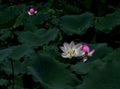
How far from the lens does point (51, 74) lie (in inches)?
61.6

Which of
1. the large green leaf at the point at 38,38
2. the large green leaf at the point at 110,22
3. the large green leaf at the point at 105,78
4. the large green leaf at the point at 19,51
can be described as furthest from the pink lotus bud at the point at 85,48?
the large green leaf at the point at 105,78

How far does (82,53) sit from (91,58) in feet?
0.22

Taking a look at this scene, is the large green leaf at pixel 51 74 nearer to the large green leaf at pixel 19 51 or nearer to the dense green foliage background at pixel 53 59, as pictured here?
the dense green foliage background at pixel 53 59

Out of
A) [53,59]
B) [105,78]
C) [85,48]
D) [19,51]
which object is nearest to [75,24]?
[85,48]

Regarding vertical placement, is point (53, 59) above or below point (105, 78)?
above

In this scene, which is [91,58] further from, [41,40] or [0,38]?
[0,38]

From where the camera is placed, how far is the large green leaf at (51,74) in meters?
1.50

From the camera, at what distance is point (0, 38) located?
3.09m

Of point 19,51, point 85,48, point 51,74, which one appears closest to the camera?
point 51,74

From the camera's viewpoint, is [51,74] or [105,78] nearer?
[105,78]

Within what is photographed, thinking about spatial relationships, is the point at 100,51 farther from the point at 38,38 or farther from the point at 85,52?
the point at 38,38

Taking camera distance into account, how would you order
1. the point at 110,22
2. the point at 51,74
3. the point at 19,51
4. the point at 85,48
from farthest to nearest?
1. the point at 110,22
2. the point at 85,48
3. the point at 19,51
4. the point at 51,74

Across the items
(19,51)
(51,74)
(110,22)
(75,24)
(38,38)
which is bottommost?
(51,74)

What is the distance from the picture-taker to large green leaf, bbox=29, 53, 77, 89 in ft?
4.93
